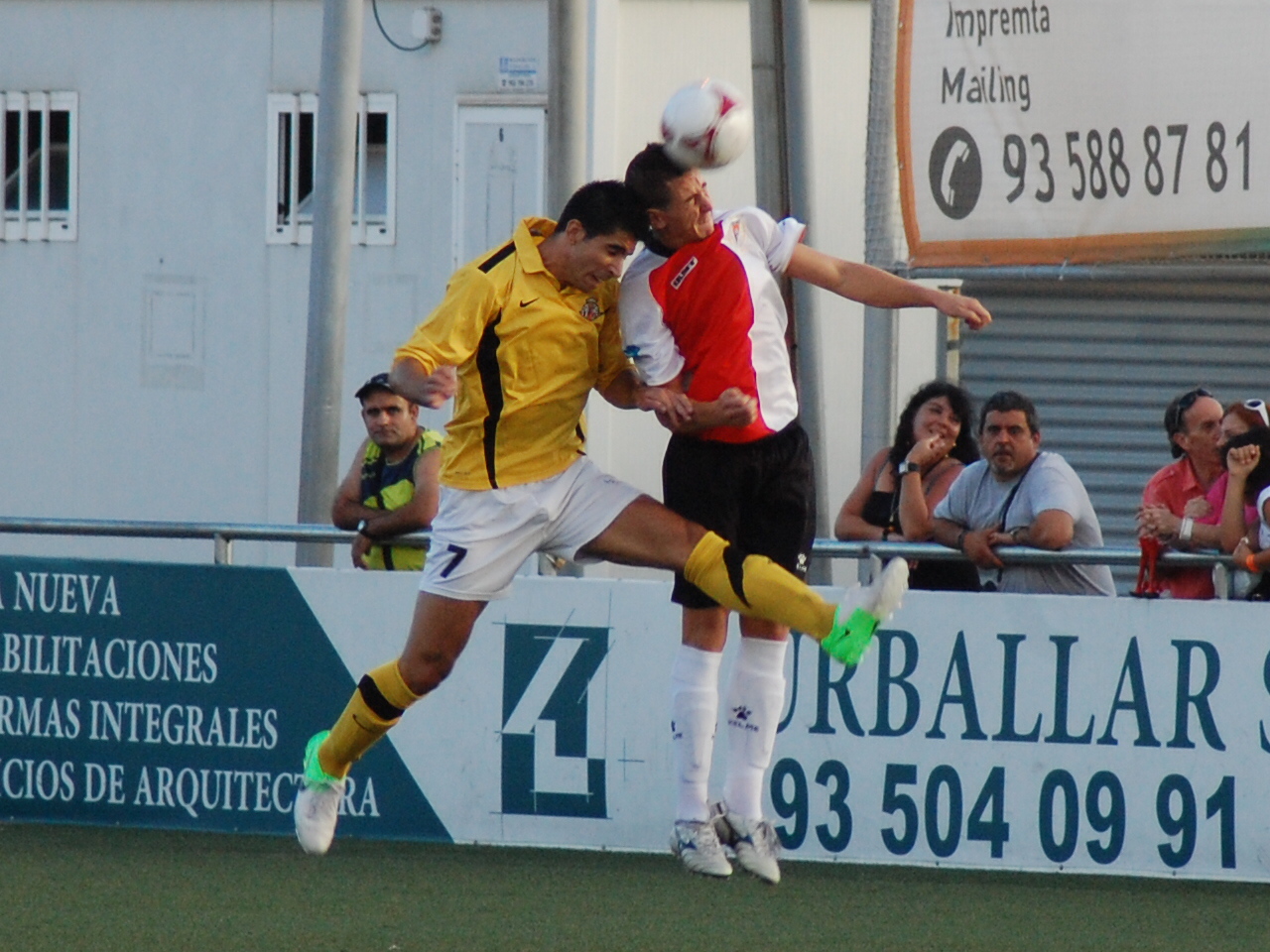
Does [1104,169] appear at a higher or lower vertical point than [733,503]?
higher

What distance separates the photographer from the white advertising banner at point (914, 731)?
8.52 meters

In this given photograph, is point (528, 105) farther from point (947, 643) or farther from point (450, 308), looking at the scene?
point (450, 308)

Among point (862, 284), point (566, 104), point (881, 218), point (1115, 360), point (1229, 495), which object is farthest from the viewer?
point (1115, 360)

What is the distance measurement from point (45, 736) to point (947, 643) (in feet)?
12.9

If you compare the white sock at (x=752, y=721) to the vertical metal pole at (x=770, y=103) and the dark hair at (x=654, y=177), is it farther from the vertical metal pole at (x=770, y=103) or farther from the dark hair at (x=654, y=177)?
the vertical metal pole at (x=770, y=103)

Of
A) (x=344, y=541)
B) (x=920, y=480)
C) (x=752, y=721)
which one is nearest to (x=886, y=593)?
(x=752, y=721)

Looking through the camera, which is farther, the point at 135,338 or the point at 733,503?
the point at 135,338

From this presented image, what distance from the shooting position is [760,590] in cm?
649

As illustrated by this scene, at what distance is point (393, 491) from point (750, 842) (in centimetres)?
314

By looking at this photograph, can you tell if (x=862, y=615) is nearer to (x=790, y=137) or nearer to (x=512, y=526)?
(x=512, y=526)

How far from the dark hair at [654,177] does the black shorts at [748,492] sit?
747mm

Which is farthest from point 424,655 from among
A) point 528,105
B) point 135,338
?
point 135,338

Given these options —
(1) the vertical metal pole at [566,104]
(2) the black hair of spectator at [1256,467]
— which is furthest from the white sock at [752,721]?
(1) the vertical metal pole at [566,104]

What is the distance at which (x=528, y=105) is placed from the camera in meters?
15.8
